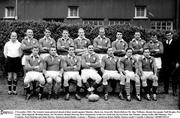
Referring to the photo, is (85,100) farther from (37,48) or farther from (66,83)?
(37,48)

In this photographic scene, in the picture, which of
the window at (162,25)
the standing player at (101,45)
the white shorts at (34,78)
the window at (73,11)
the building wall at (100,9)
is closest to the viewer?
the white shorts at (34,78)

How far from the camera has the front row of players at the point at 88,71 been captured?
26.7 feet

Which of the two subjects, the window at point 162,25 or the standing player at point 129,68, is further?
the window at point 162,25

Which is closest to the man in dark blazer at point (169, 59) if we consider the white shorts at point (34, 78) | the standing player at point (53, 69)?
the standing player at point (53, 69)

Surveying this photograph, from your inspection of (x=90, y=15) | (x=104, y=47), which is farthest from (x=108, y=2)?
(x=104, y=47)

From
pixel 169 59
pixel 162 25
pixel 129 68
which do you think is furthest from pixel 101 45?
pixel 162 25

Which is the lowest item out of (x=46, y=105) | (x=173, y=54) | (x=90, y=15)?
(x=46, y=105)

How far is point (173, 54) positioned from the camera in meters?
9.03

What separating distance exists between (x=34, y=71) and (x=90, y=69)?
155cm

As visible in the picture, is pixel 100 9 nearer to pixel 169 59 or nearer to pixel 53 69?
pixel 169 59

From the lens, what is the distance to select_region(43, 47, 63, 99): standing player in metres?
8.12

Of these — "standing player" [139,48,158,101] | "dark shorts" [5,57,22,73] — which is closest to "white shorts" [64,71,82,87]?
"dark shorts" [5,57,22,73]

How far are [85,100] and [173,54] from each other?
119 inches

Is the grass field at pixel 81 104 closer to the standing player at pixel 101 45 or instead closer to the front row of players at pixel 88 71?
the front row of players at pixel 88 71
